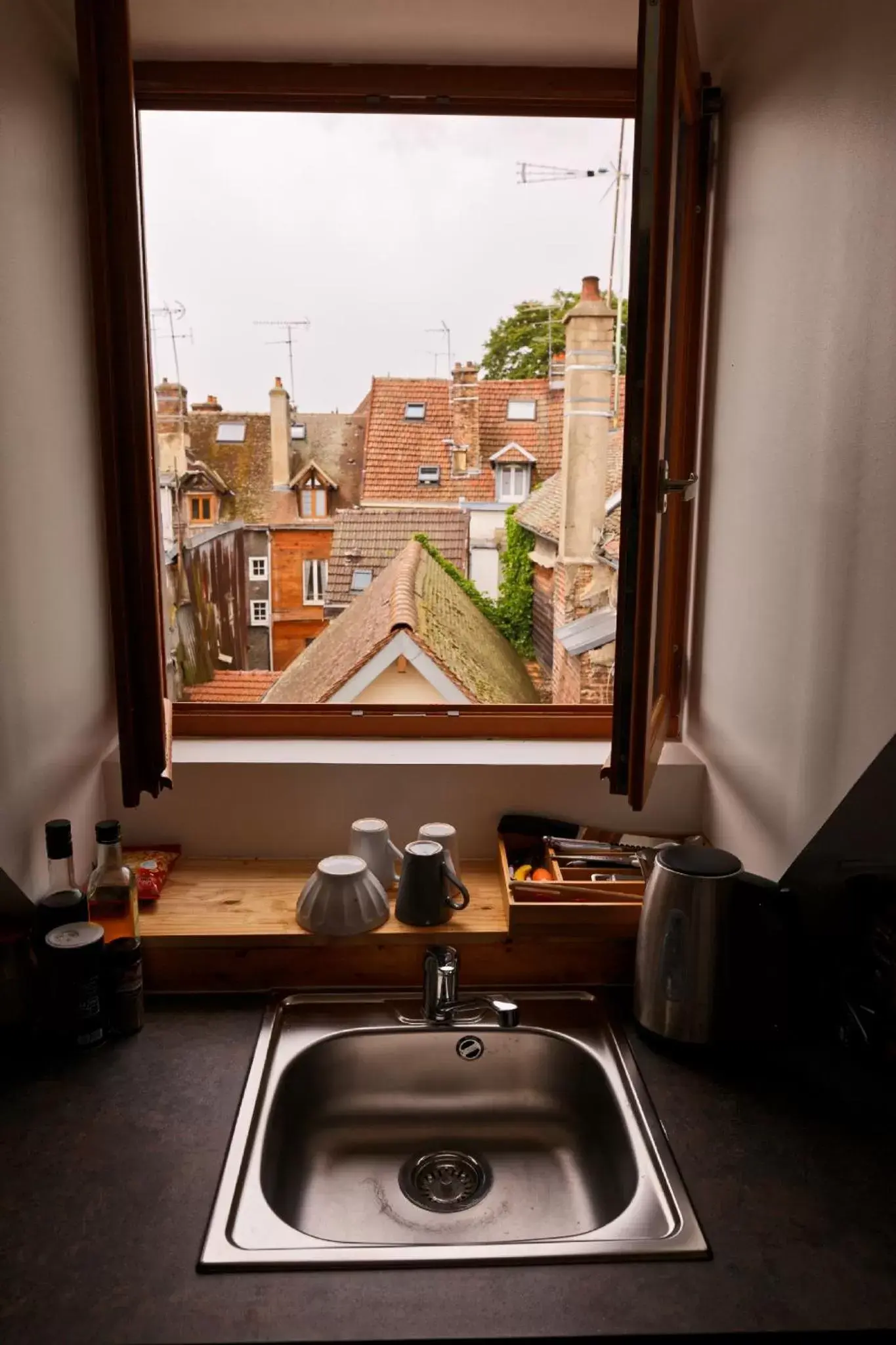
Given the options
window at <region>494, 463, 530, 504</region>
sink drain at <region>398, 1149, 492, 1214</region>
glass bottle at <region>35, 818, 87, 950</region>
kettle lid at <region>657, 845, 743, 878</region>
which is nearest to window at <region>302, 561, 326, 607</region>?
window at <region>494, 463, 530, 504</region>

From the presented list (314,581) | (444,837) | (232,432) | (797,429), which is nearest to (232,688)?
(314,581)

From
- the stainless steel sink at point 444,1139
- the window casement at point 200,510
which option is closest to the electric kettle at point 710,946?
the stainless steel sink at point 444,1139

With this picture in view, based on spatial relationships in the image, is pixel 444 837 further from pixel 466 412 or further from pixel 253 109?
pixel 253 109

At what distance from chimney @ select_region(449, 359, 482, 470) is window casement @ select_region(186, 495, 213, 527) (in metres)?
0.50

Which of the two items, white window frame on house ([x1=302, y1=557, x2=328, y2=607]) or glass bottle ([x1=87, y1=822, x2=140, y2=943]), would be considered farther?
white window frame on house ([x1=302, y1=557, x2=328, y2=607])

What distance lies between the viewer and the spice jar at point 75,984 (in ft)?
4.42

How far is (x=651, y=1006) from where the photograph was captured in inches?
55.4

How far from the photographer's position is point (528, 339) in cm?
191

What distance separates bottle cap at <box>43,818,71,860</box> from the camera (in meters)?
1.36

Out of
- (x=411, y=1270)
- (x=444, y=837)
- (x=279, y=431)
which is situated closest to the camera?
(x=411, y=1270)

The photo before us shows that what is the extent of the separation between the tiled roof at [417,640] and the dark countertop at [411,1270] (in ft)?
2.54

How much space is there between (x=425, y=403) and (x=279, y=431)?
0.28m

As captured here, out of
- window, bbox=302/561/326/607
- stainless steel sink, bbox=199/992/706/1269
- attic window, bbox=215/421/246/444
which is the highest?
attic window, bbox=215/421/246/444

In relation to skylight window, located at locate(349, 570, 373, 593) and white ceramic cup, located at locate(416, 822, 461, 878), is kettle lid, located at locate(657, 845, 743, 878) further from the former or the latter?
skylight window, located at locate(349, 570, 373, 593)
